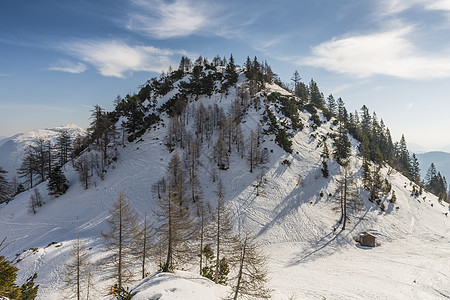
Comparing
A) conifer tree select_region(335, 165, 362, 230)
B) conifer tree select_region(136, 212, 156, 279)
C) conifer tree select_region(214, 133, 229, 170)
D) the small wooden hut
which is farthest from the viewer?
conifer tree select_region(214, 133, 229, 170)

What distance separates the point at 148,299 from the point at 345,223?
43.7 metres

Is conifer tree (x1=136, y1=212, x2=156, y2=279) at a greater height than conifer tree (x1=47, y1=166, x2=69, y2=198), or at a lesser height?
lesser

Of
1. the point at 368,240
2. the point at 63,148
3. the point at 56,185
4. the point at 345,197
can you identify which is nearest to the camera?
the point at 368,240

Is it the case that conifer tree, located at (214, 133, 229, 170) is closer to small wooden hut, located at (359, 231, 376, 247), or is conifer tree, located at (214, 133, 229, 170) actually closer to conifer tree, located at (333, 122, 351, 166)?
small wooden hut, located at (359, 231, 376, 247)

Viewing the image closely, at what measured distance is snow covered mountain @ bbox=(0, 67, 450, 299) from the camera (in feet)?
75.0

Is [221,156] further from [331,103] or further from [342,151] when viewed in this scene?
[331,103]

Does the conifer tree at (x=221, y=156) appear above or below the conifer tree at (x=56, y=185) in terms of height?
above

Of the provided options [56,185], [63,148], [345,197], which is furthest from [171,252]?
[63,148]

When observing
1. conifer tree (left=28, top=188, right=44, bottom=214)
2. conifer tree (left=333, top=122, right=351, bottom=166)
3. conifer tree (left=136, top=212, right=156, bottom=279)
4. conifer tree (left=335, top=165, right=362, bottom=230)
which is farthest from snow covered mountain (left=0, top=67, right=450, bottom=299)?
conifer tree (left=136, top=212, right=156, bottom=279)

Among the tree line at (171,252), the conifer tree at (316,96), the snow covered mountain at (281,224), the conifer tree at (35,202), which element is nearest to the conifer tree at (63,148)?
the snow covered mountain at (281,224)

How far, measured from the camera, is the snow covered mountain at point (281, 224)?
75.0 ft

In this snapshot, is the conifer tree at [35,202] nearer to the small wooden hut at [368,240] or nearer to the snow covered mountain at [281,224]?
the snow covered mountain at [281,224]

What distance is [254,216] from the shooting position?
41.2 metres

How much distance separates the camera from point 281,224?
40.1 meters
